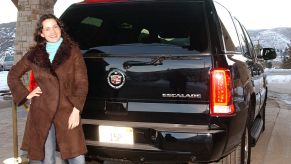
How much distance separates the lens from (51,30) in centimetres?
343

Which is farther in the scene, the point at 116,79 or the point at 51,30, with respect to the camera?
the point at 116,79

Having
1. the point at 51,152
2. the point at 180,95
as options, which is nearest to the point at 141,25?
the point at 180,95

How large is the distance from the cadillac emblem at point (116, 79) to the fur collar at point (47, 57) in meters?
0.45

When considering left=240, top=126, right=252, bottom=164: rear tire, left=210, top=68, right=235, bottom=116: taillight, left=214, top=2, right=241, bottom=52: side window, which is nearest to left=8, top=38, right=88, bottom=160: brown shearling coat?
left=210, top=68, right=235, bottom=116: taillight

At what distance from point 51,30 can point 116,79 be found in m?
0.67

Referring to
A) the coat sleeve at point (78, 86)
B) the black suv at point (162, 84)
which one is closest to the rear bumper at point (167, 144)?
the black suv at point (162, 84)

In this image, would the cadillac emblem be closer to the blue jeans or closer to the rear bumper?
the rear bumper

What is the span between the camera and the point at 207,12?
3.66 meters

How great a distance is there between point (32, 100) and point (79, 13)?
3.61ft

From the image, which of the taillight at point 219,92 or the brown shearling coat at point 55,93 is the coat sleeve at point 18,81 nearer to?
the brown shearling coat at point 55,93

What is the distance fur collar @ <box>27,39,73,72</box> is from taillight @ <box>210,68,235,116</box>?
1.12 metres

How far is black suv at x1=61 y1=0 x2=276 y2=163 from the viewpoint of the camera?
3.47 metres

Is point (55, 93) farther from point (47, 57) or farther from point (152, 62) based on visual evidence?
point (152, 62)

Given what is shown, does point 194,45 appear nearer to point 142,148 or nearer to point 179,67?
point 179,67
